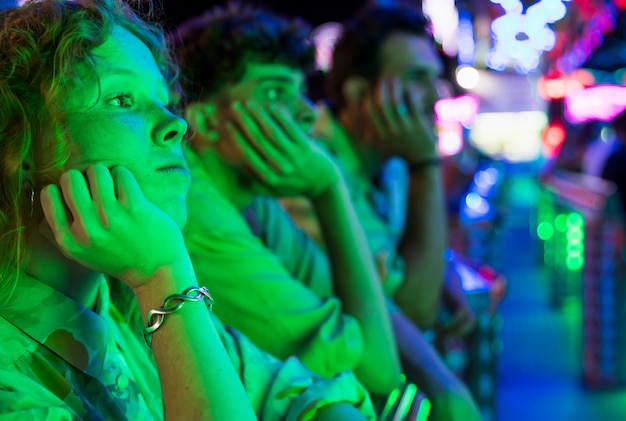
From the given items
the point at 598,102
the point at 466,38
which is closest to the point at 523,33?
the point at 466,38

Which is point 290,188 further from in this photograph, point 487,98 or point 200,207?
point 487,98

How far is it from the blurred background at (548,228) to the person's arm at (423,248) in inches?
12.1

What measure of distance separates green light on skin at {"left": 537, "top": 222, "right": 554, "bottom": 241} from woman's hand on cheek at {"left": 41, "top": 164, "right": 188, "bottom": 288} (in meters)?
6.38

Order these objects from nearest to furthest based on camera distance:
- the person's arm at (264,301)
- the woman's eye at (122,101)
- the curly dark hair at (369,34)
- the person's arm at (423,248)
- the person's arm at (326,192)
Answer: the woman's eye at (122,101)
the person's arm at (264,301)
the person's arm at (326,192)
the person's arm at (423,248)
the curly dark hair at (369,34)

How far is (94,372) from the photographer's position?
0.80m

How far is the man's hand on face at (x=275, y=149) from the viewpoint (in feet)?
5.01

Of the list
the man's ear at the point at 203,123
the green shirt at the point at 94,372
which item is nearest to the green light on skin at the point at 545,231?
the man's ear at the point at 203,123

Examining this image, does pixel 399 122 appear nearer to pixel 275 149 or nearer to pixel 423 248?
pixel 423 248

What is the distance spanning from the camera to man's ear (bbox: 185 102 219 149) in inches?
62.7

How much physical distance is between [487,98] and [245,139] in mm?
17314

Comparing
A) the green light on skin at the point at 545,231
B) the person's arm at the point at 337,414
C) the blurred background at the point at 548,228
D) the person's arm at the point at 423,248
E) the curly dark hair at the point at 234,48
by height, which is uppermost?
the curly dark hair at the point at 234,48

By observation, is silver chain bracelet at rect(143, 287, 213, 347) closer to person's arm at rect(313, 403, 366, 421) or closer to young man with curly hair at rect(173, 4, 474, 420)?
person's arm at rect(313, 403, 366, 421)

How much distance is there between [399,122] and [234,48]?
2.57 ft

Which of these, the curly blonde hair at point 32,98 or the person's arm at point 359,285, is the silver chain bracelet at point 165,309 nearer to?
the curly blonde hair at point 32,98
